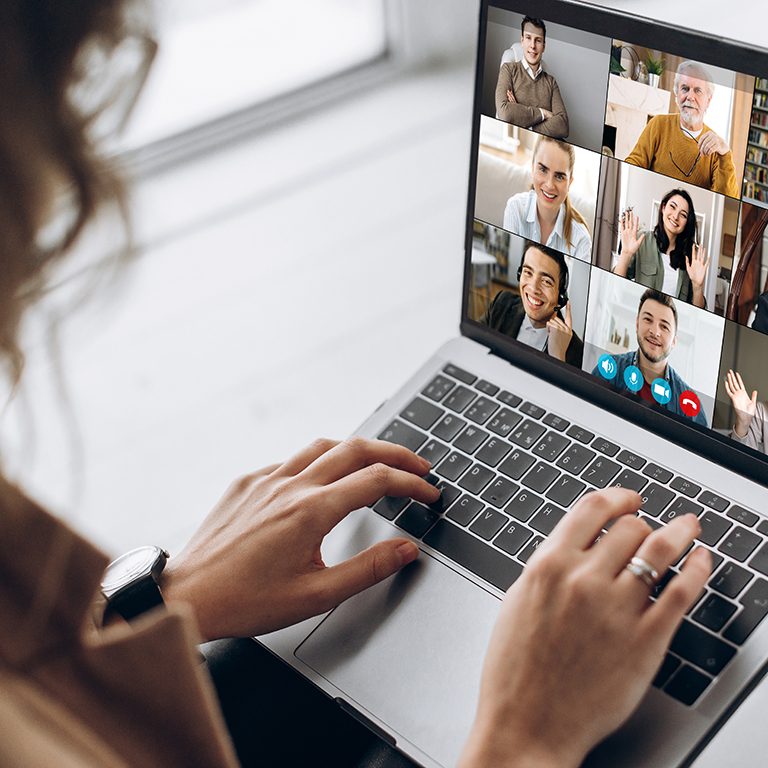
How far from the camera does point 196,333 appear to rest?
1392mm

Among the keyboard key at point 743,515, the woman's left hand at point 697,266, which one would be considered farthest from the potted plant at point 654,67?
the keyboard key at point 743,515

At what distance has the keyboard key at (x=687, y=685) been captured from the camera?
1.77ft

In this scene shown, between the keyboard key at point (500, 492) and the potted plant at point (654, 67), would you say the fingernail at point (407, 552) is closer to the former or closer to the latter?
the keyboard key at point (500, 492)

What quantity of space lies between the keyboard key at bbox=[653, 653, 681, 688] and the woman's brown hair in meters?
0.46

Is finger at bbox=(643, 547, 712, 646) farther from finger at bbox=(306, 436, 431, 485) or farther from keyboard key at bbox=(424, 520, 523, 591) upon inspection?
finger at bbox=(306, 436, 431, 485)

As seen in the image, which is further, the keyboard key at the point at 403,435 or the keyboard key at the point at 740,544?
the keyboard key at the point at 403,435

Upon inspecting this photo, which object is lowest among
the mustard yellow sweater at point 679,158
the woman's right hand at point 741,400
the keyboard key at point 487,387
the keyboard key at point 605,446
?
the keyboard key at point 605,446

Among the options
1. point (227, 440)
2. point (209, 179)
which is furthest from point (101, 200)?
point (209, 179)

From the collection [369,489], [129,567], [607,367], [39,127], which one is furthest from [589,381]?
[39,127]

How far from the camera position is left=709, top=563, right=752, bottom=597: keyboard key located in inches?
23.1

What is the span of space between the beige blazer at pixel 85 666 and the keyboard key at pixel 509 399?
0.46 m

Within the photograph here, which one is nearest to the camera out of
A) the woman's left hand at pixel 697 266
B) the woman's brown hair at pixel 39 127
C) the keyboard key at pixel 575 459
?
the woman's brown hair at pixel 39 127

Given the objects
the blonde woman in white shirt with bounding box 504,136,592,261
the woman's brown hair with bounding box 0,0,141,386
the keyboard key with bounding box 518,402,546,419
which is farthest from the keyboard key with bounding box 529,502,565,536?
the woman's brown hair with bounding box 0,0,141,386

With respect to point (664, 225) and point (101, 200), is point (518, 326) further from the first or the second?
point (101, 200)
